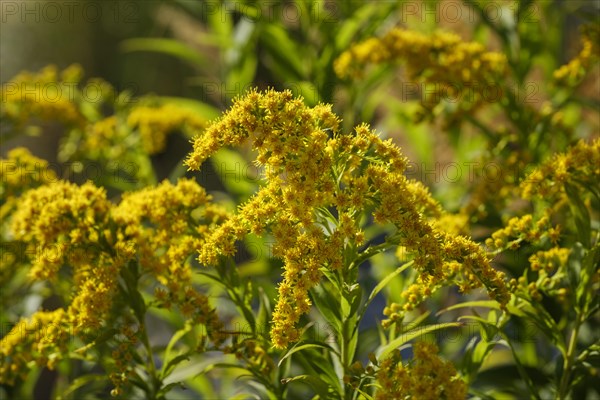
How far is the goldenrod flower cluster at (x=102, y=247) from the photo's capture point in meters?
1.44

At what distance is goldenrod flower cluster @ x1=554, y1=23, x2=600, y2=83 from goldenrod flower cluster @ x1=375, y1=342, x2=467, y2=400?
43.1 inches

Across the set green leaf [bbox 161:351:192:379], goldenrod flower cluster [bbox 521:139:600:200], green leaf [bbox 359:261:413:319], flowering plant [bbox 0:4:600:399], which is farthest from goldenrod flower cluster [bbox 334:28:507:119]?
green leaf [bbox 161:351:192:379]

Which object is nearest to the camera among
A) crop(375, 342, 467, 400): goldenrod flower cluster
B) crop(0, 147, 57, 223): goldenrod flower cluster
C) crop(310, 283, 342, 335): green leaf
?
crop(375, 342, 467, 400): goldenrod flower cluster

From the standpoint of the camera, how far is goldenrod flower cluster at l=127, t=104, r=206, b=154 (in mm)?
2330

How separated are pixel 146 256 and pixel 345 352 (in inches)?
16.5

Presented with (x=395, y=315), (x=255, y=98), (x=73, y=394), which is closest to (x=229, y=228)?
(x=255, y=98)

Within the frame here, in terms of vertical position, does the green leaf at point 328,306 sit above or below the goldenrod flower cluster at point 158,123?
below

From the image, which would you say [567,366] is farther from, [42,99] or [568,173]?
[42,99]

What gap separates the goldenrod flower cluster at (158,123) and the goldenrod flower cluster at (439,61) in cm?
55

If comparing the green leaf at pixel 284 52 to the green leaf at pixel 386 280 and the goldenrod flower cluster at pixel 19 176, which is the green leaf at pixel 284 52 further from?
the green leaf at pixel 386 280

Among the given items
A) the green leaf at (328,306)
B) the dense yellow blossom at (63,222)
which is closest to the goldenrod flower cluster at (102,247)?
the dense yellow blossom at (63,222)

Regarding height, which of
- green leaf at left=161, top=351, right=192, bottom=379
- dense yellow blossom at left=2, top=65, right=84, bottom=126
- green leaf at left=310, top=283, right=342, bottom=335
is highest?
dense yellow blossom at left=2, top=65, right=84, bottom=126

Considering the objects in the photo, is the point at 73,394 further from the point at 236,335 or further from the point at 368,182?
the point at 368,182

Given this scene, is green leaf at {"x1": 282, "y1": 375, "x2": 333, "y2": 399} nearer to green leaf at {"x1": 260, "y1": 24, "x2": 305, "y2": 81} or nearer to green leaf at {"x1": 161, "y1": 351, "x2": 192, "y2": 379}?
green leaf at {"x1": 161, "y1": 351, "x2": 192, "y2": 379}
